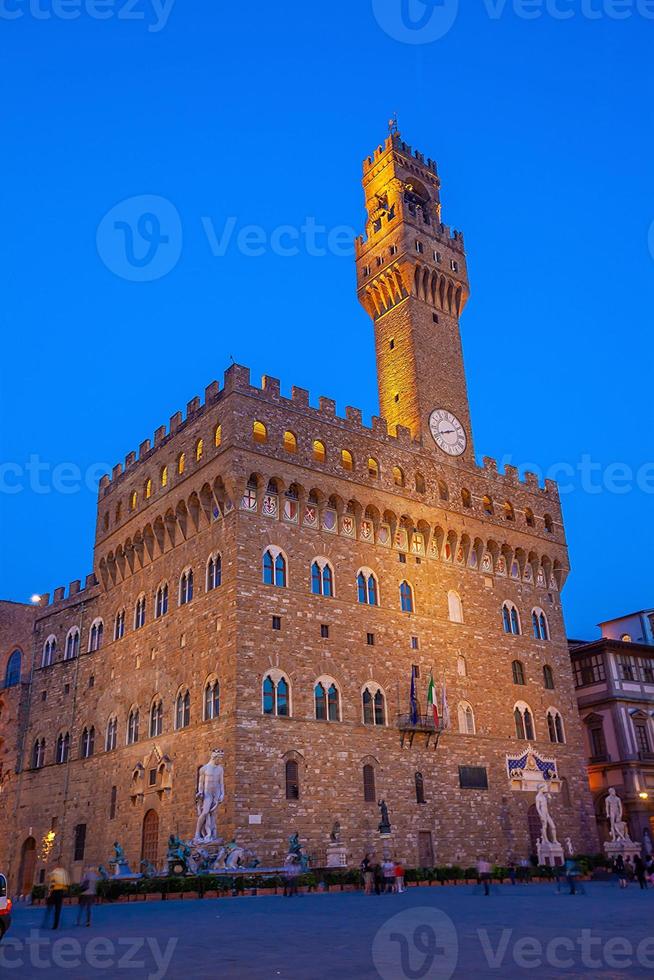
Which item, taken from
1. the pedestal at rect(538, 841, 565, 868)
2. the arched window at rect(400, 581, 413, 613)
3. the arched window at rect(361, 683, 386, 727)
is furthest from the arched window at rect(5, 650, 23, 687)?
the pedestal at rect(538, 841, 565, 868)

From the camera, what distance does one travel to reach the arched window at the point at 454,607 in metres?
38.6

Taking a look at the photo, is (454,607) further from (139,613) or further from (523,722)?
(139,613)

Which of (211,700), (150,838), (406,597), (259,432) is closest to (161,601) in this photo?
(211,700)

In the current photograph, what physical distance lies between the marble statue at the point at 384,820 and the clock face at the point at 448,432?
679 inches

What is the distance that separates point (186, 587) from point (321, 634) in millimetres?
6186

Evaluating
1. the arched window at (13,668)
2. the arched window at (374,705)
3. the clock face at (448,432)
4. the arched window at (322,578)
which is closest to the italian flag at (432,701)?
the arched window at (374,705)

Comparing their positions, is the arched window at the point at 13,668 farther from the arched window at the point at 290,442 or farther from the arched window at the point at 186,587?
the arched window at the point at 290,442

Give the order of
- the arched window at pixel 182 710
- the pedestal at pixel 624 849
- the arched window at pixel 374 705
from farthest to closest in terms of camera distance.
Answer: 1. the pedestal at pixel 624 849
2. the arched window at pixel 374 705
3. the arched window at pixel 182 710

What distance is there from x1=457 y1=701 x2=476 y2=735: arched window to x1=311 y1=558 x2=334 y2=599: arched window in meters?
8.42

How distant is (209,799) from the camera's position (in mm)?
28344

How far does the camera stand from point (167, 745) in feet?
109

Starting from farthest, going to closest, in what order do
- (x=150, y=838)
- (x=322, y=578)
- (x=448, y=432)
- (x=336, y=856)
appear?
(x=448, y=432) → (x=322, y=578) → (x=150, y=838) → (x=336, y=856)

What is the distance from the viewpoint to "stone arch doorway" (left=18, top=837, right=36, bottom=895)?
128 ft

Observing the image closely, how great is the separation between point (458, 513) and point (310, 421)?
30.1ft
